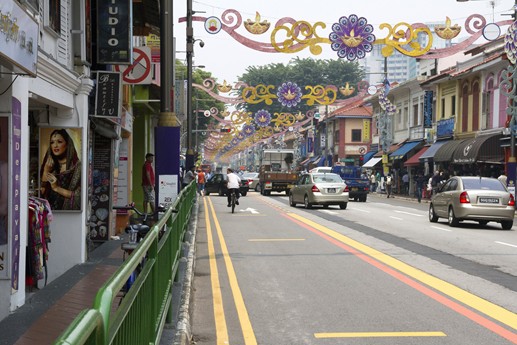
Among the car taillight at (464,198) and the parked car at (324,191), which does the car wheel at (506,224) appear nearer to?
the car taillight at (464,198)

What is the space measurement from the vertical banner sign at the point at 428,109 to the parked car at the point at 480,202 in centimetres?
2648

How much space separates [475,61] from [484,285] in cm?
3397

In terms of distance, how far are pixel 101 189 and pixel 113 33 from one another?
4.11 meters

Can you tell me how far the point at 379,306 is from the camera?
8.73 metres

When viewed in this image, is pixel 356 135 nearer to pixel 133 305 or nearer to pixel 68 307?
pixel 68 307

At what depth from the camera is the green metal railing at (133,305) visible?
2311 millimetres

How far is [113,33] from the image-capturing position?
1273cm

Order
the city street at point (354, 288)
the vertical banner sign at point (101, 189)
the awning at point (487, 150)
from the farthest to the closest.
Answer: the awning at point (487, 150) → the vertical banner sign at point (101, 189) → the city street at point (354, 288)

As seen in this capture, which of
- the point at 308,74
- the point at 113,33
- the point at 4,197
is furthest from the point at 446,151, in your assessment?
the point at 308,74

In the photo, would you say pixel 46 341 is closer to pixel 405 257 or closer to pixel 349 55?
pixel 405 257

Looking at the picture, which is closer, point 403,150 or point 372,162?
point 403,150

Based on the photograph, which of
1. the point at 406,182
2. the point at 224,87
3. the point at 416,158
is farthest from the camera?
the point at 406,182

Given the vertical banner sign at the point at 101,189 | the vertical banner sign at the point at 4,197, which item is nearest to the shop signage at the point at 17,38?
the vertical banner sign at the point at 4,197

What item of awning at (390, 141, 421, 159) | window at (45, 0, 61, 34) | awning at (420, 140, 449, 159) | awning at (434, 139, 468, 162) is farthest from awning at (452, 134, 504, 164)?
window at (45, 0, 61, 34)
